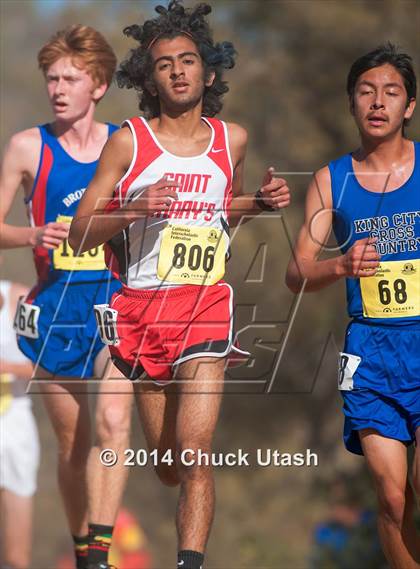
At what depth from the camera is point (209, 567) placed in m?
11.7

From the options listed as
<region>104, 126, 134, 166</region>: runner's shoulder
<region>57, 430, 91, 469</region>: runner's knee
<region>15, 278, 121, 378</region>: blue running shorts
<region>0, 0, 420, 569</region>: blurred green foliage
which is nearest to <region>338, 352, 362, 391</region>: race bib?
<region>104, 126, 134, 166</region>: runner's shoulder

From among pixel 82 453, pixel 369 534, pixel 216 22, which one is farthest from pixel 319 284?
pixel 216 22

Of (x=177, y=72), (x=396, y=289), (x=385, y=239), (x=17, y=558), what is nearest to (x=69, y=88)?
(x=177, y=72)

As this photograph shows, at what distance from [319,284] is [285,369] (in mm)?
8633

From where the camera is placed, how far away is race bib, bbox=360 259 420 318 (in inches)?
183

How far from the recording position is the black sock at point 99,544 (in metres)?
5.22

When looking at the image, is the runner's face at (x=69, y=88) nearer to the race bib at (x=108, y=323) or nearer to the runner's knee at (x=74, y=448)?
the race bib at (x=108, y=323)

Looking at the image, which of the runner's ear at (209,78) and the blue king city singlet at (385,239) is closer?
the blue king city singlet at (385,239)

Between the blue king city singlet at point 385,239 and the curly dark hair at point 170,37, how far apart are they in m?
0.66

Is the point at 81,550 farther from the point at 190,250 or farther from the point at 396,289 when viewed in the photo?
the point at 396,289

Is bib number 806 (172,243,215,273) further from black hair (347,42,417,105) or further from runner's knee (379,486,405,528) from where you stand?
runner's knee (379,486,405,528)

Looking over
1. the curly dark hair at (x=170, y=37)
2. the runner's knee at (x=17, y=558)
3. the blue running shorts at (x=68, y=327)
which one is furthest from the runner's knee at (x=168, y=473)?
the runner's knee at (x=17, y=558)

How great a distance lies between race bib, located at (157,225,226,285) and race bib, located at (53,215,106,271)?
0.95 metres

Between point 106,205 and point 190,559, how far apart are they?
1.39m
